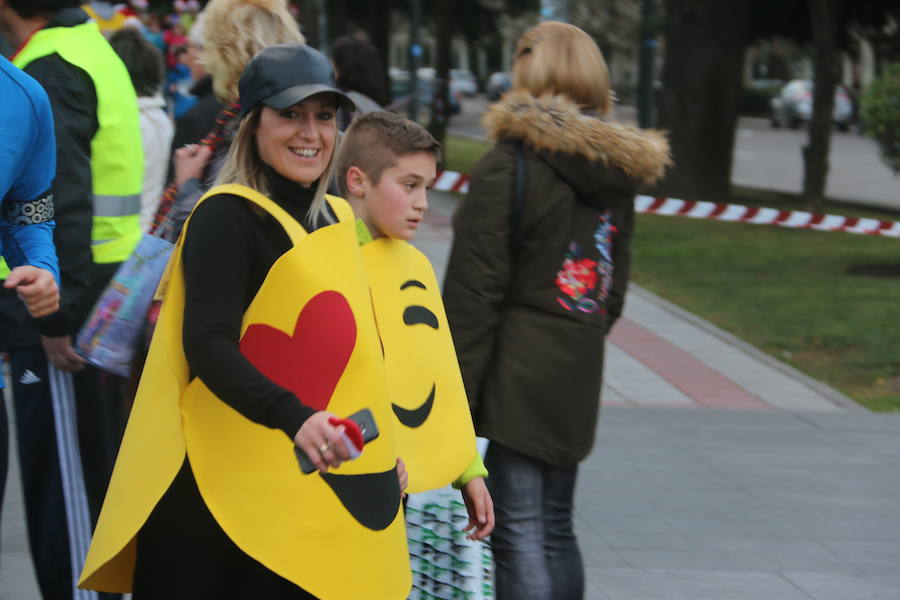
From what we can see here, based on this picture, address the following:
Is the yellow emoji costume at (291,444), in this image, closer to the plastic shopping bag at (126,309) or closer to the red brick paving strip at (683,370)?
the plastic shopping bag at (126,309)

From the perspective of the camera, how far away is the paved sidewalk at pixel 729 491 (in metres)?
5.10

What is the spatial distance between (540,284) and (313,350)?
4.33 feet

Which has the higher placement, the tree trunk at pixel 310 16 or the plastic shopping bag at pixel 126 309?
the plastic shopping bag at pixel 126 309

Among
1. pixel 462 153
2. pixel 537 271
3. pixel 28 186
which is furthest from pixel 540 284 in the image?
pixel 462 153

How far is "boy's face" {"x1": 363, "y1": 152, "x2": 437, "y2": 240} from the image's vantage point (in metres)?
2.89

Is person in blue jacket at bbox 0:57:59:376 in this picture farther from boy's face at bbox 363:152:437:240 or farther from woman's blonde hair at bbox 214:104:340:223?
boy's face at bbox 363:152:437:240

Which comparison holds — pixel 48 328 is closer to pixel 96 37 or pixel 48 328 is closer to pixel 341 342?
pixel 96 37

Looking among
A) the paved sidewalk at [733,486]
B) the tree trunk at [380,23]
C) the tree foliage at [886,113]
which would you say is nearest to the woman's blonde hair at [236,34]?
the paved sidewalk at [733,486]

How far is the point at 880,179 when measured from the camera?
27.3 m

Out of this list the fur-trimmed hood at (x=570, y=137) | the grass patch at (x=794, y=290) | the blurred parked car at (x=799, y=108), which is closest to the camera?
the fur-trimmed hood at (x=570, y=137)

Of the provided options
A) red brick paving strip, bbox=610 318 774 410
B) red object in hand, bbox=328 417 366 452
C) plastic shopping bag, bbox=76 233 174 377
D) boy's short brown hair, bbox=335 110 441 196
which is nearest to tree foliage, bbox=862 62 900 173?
red brick paving strip, bbox=610 318 774 410

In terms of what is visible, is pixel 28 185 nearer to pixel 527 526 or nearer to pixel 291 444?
pixel 291 444

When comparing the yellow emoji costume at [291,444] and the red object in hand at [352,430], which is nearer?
the red object in hand at [352,430]

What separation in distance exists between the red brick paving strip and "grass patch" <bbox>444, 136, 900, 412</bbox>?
2.34 feet
